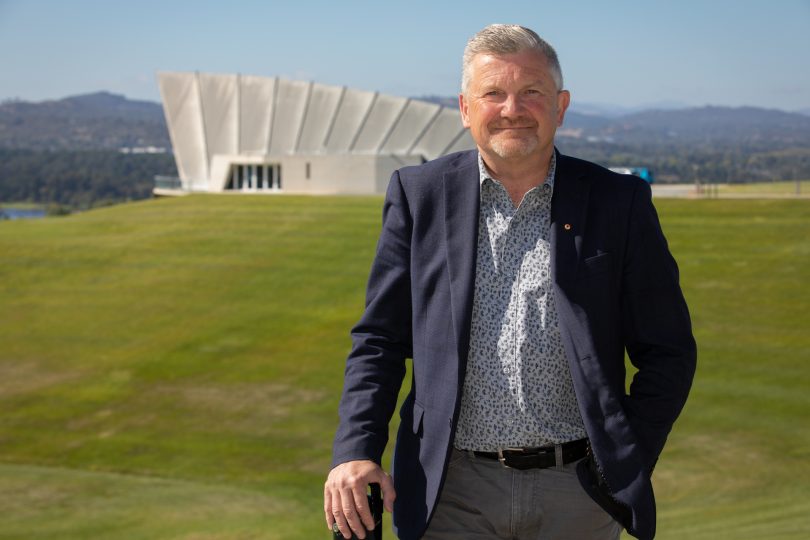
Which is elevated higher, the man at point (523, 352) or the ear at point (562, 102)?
the ear at point (562, 102)

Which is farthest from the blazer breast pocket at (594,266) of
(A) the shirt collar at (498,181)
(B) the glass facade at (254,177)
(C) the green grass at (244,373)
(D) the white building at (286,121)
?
(D) the white building at (286,121)

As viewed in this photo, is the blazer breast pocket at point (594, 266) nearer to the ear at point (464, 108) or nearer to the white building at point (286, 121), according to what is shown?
the ear at point (464, 108)

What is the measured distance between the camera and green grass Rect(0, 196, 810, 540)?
32.1 ft

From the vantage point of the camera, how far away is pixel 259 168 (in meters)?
50.6

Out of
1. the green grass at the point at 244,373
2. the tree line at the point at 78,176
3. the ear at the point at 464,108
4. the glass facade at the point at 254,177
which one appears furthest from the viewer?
the tree line at the point at 78,176

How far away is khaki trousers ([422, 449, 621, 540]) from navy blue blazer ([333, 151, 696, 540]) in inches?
3.1

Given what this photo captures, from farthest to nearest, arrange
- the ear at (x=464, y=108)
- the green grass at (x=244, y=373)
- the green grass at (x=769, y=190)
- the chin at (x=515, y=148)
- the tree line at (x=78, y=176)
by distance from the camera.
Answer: the tree line at (x=78, y=176) → the green grass at (x=769, y=190) → the green grass at (x=244, y=373) → the ear at (x=464, y=108) → the chin at (x=515, y=148)

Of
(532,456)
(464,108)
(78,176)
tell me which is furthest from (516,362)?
(78,176)

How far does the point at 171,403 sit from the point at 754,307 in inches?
424

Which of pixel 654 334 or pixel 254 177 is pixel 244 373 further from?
pixel 254 177

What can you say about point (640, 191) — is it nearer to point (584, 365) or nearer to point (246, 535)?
point (584, 365)

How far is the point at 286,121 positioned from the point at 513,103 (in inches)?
2333

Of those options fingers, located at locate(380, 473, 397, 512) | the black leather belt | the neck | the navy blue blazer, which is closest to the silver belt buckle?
the black leather belt

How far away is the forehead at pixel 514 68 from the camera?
2779 millimetres
